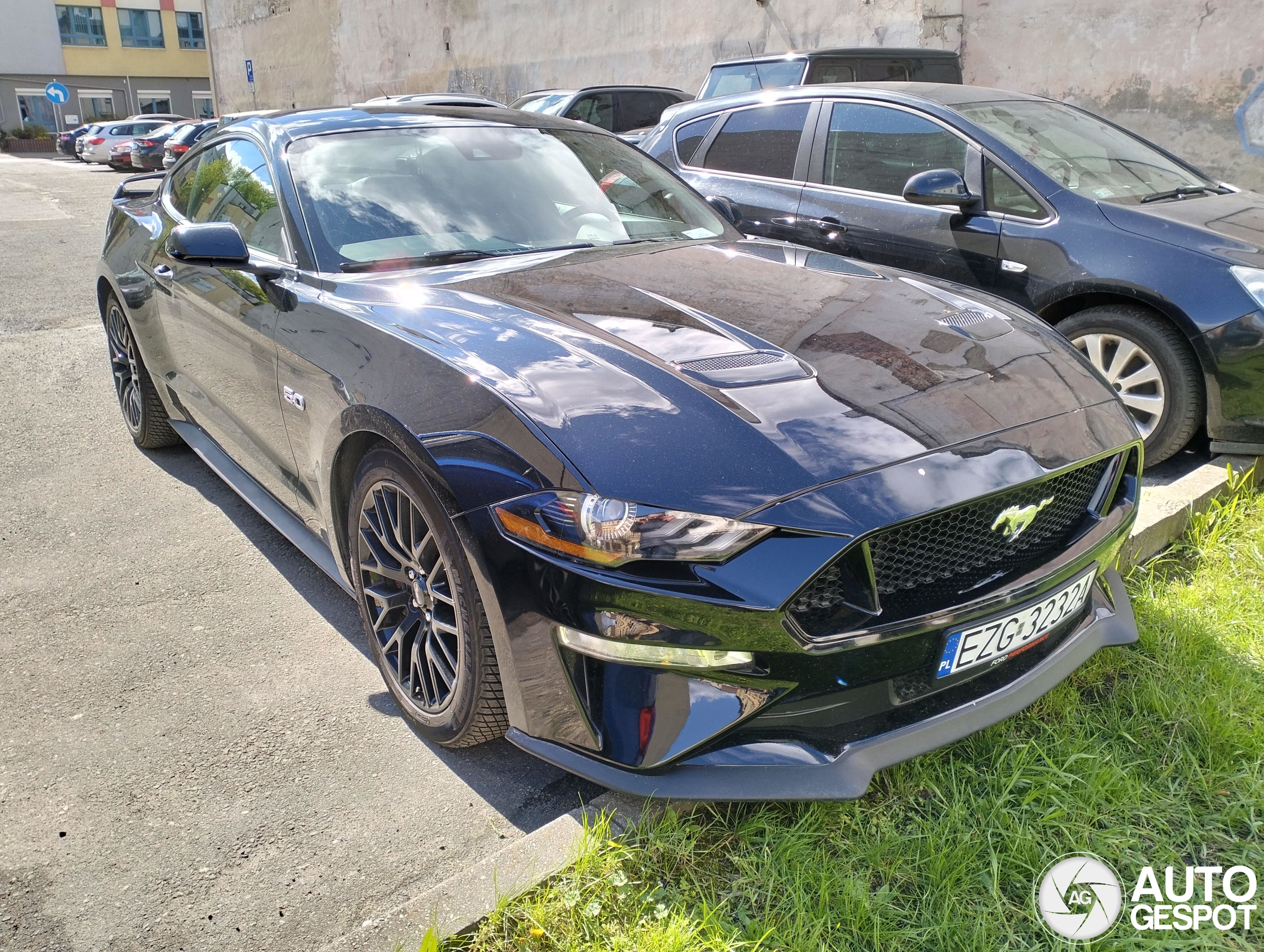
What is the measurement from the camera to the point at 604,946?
1.83m

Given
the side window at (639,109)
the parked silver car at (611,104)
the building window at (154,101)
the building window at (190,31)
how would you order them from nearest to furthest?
the parked silver car at (611,104) < the side window at (639,109) < the building window at (190,31) < the building window at (154,101)

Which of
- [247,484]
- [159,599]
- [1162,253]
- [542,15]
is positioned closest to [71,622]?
[159,599]

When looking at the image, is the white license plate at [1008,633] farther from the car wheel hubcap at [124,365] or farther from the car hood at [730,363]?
the car wheel hubcap at [124,365]

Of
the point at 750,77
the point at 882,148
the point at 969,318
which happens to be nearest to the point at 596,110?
the point at 750,77

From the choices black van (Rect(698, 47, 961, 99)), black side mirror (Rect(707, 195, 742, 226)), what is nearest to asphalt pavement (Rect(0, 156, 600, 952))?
black side mirror (Rect(707, 195, 742, 226))

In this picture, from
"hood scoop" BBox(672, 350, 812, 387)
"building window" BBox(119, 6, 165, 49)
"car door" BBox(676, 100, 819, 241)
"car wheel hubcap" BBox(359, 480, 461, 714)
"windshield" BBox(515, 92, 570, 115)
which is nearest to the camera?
"hood scoop" BBox(672, 350, 812, 387)

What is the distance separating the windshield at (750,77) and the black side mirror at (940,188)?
4.55m

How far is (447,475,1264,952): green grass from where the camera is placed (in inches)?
74.4

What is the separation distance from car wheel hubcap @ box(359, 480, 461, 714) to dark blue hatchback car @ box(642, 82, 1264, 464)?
2.73 m

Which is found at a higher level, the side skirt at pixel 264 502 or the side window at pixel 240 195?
the side window at pixel 240 195

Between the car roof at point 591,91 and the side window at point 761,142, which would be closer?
the side window at point 761,142

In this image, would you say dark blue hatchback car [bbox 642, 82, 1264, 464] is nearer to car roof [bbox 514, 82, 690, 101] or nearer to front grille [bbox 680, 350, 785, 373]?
front grille [bbox 680, 350, 785, 373]

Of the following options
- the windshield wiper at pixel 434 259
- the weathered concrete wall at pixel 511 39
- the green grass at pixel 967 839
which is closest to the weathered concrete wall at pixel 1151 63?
the weathered concrete wall at pixel 511 39

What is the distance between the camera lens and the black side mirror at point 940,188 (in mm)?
4473
